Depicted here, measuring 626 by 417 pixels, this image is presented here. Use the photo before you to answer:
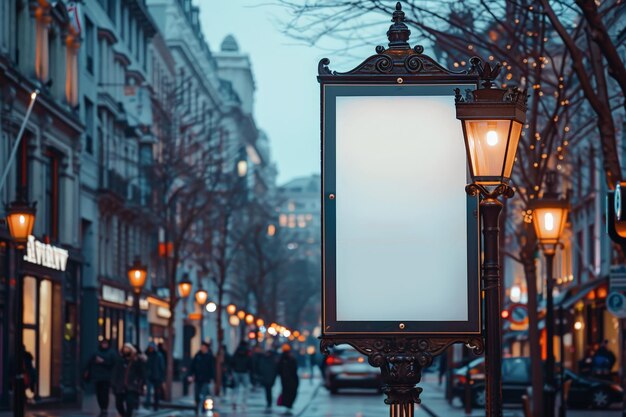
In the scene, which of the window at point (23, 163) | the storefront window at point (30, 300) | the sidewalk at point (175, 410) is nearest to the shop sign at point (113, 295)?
the sidewalk at point (175, 410)

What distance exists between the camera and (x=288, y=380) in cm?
3878

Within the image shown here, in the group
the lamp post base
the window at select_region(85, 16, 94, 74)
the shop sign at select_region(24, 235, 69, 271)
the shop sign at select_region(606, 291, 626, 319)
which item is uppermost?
the window at select_region(85, 16, 94, 74)

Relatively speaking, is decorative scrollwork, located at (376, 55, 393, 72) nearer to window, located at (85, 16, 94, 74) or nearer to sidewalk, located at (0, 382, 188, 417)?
sidewalk, located at (0, 382, 188, 417)

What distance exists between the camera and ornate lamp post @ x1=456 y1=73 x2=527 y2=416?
902cm

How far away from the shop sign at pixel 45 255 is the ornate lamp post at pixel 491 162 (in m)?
28.1

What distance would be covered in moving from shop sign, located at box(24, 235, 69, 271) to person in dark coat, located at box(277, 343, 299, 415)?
6.76m

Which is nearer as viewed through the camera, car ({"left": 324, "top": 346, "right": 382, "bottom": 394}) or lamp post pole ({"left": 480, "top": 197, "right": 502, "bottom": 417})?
lamp post pole ({"left": 480, "top": 197, "right": 502, "bottom": 417})

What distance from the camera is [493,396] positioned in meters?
9.62

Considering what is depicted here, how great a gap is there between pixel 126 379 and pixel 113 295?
23.8 metres

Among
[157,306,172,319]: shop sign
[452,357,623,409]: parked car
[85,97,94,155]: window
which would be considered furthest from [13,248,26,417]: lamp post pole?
[157,306,172,319]: shop sign

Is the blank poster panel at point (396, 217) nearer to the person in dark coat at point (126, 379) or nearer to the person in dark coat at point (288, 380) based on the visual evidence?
the person in dark coat at point (126, 379)

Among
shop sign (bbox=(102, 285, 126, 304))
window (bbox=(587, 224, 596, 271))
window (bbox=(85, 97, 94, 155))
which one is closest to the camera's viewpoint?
window (bbox=(85, 97, 94, 155))

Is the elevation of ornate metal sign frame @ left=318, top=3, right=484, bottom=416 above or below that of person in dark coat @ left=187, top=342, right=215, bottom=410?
above

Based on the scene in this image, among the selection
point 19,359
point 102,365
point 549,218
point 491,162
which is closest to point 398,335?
Answer: point 491,162
